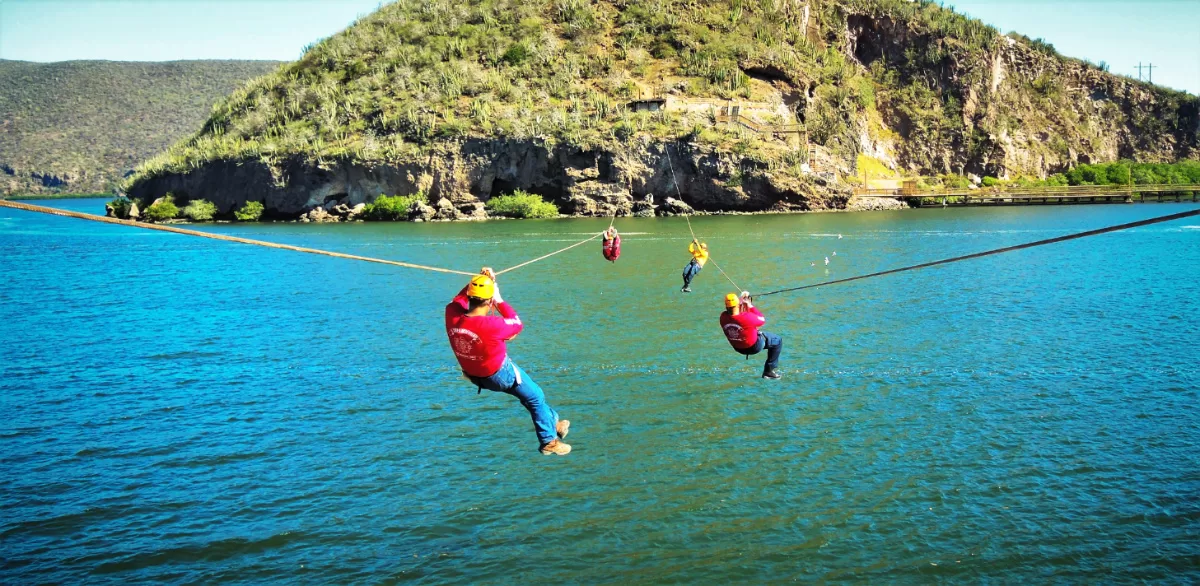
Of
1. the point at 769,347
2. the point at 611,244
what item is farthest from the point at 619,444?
the point at 611,244

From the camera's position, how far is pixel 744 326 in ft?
67.4

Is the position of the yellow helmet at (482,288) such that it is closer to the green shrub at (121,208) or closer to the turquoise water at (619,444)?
the turquoise water at (619,444)

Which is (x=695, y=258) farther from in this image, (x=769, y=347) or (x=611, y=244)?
(x=769, y=347)

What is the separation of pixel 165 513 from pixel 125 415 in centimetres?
756

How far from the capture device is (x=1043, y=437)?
20.4 m

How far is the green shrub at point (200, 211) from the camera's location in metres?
119

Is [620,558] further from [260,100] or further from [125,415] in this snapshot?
[260,100]

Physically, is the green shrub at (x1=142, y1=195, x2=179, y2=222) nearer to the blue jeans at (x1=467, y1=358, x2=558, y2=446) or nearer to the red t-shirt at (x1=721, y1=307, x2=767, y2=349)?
the red t-shirt at (x1=721, y1=307, x2=767, y2=349)

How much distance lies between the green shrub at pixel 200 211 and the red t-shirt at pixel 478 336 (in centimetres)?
11687

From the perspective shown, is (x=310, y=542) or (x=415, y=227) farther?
(x=415, y=227)

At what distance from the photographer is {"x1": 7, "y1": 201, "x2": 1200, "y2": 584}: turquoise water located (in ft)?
50.2

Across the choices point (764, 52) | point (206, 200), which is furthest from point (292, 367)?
point (764, 52)

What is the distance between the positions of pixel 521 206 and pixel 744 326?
94590 millimetres

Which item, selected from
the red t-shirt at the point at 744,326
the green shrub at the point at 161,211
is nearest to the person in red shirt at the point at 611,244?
the red t-shirt at the point at 744,326
